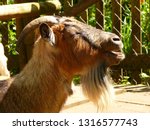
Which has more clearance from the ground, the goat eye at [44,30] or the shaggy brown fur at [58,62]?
the goat eye at [44,30]

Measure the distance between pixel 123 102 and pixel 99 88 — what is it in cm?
139

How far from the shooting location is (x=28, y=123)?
396cm

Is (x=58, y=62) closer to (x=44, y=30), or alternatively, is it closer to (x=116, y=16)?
(x=44, y=30)

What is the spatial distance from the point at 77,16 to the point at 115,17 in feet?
1.71

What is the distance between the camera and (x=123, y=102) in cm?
580

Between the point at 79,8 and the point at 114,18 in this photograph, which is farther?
the point at 114,18

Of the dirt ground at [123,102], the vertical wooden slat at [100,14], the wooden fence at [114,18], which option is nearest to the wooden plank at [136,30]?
the wooden fence at [114,18]

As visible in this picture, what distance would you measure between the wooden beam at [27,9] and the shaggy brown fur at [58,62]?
1660 millimetres

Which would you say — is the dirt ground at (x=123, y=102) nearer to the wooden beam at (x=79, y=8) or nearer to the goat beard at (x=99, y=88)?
the goat beard at (x=99, y=88)

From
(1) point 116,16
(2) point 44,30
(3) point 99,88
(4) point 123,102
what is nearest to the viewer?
(2) point 44,30

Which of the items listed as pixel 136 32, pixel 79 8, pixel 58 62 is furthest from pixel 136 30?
pixel 58 62

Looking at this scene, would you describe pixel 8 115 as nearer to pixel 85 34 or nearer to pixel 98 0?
pixel 85 34

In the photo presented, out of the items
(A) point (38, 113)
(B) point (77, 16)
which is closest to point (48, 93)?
(A) point (38, 113)

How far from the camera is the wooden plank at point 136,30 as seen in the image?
7102 mm
